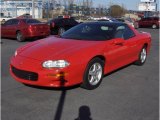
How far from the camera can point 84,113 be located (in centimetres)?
492

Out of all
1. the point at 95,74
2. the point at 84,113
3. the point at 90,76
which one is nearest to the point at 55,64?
the point at 90,76

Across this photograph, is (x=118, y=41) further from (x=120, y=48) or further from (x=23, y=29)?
(x=23, y=29)

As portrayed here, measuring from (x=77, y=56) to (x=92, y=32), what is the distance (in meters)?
1.53

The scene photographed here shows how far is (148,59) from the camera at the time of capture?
33.7 ft

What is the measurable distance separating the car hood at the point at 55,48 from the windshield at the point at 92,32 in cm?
34

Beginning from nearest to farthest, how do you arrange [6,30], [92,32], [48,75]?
[48,75] < [92,32] < [6,30]

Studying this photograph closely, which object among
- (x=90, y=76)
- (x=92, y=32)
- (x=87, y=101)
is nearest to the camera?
(x=87, y=101)

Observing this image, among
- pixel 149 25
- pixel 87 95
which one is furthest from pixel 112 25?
pixel 149 25

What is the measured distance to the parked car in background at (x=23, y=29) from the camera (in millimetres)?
16984

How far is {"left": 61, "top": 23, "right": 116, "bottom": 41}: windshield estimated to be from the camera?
23.3 ft

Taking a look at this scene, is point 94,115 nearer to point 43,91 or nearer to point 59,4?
point 43,91

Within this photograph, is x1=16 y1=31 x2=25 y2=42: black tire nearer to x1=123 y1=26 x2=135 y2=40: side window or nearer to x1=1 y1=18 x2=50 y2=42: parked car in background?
x1=1 y1=18 x2=50 y2=42: parked car in background

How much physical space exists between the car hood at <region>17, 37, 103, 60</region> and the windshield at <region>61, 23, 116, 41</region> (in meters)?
0.34

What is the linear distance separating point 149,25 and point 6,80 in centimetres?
3302
